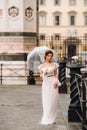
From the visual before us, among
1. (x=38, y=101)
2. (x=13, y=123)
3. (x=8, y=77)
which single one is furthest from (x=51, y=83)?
(x=8, y=77)

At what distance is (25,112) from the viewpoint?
44.8 feet

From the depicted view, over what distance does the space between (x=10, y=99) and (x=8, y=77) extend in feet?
25.0

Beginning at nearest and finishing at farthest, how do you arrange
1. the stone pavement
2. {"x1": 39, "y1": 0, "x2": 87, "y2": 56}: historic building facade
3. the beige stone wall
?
1. the stone pavement
2. the beige stone wall
3. {"x1": 39, "y1": 0, "x2": 87, "y2": 56}: historic building facade

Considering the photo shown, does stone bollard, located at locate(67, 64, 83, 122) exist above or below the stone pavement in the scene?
above

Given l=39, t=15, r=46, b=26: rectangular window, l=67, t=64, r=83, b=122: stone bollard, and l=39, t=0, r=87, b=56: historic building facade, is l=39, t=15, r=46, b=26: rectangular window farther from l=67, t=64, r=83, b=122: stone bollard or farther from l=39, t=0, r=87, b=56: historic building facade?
l=67, t=64, r=83, b=122: stone bollard

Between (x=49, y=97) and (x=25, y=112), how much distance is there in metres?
1.98

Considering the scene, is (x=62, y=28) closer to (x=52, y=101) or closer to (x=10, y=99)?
(x=10, y=99)

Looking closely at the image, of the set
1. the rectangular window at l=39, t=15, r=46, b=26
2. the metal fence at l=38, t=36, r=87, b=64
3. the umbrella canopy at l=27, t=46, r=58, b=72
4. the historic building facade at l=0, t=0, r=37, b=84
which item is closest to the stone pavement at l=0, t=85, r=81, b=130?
the umbrella canopy at l=27, t=46, r=58, b=72

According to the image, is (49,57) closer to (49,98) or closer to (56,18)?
(49,98)

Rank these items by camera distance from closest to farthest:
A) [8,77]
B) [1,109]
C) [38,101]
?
[1,109], [38,101], [8,77]

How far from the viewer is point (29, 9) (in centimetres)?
2511

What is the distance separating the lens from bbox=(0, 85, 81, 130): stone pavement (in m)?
11.4

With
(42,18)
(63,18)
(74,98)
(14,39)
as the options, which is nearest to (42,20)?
(42,18)

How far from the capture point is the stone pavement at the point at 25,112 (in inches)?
448
